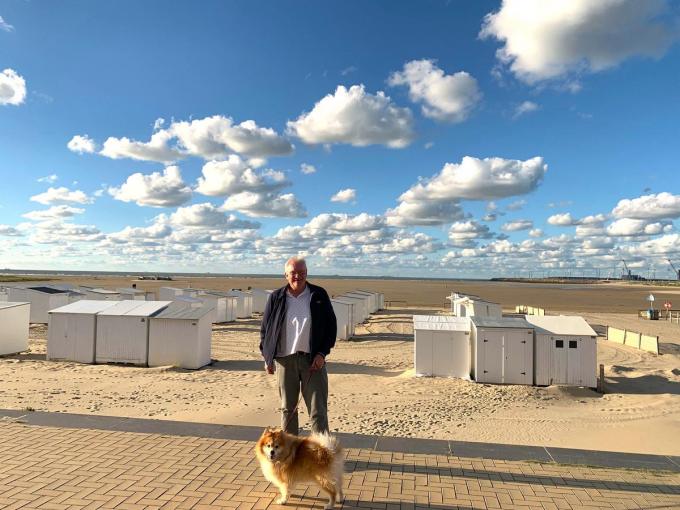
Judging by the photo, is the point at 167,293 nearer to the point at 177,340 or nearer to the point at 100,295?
the point at 100,295

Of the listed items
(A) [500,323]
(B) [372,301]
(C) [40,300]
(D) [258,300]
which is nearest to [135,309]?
(A) [500,323]

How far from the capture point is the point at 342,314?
21.6 metres

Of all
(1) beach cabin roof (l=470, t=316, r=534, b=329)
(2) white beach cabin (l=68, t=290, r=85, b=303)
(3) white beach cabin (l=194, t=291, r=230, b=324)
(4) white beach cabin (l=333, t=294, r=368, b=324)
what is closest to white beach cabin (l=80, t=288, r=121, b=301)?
(2) white beach cabin (l=68, t=290, r=85, b=303)

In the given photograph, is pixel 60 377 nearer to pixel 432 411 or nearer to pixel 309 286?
pixel 432 411

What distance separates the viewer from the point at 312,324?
5.05m

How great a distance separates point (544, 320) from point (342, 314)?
30.1 feet

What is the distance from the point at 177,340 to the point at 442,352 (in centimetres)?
752

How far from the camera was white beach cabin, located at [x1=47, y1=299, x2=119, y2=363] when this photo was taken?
1527 cm

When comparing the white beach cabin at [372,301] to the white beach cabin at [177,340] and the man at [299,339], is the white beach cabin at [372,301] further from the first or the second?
the man at [299,339]

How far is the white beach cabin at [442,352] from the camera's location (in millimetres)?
13852

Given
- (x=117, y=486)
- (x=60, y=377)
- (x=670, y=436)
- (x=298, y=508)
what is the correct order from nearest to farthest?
(x=298, y=508) → (x=117, y=486) → (x=670, y=436) → (x=60, y=377)

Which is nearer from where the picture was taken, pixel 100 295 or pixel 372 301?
pixel 100 295

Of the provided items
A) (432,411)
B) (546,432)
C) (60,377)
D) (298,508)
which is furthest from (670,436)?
(60,377)

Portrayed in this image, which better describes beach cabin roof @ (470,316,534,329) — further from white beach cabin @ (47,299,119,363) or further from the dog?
white beach cabin @ (47,299,119,363)
